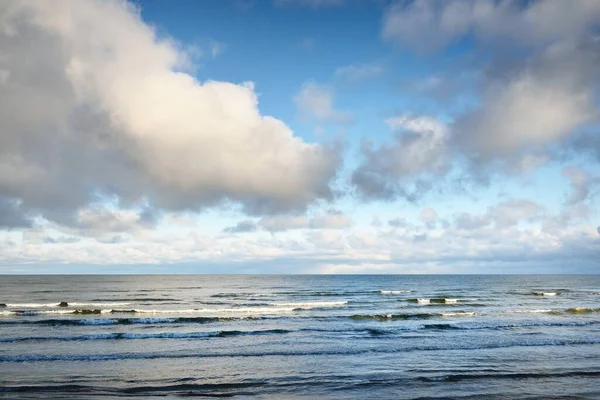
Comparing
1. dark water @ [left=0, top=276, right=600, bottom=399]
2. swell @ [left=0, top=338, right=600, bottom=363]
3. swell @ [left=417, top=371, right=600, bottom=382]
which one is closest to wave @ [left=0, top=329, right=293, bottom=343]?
dark water @ [left=0, top=276, right=600, bottom=399]

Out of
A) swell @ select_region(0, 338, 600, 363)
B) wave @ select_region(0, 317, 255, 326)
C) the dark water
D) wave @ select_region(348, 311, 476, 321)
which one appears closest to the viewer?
the dark water

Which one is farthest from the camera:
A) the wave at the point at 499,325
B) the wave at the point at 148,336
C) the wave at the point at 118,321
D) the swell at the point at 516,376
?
the wave at the point at 118,321

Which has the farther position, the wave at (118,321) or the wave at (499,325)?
the wave at (118,321)

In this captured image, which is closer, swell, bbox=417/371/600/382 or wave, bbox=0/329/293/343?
swell, bbox=417/371/600/382

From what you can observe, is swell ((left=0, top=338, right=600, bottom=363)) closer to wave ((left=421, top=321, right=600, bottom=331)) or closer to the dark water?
the dark water

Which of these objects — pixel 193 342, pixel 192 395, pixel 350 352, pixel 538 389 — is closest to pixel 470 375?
pixel 538 389

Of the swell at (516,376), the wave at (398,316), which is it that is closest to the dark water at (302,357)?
the swell at (516,376)

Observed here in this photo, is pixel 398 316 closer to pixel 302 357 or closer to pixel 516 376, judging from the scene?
pixel 302 357

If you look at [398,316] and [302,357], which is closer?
[302,357]

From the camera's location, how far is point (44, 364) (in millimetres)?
20172

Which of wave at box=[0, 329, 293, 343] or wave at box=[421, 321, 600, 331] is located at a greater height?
wave at box=[0, 329, 293, 343]

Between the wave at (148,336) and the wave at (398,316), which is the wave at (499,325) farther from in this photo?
the wave at (148,336)

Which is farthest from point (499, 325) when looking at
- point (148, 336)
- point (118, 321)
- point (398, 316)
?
point (118, 321)

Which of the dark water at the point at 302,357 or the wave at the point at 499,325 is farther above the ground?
the dark water at the point at 302,357
